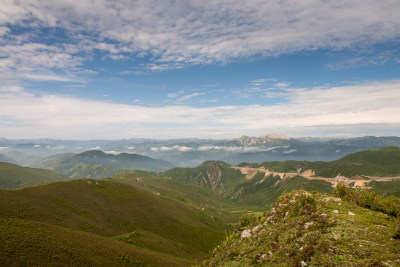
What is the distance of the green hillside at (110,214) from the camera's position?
7375 cm

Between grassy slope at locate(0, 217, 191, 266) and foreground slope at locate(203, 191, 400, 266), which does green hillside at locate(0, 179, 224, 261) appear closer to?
grassy slope at locate(0, 217, 191, 266)

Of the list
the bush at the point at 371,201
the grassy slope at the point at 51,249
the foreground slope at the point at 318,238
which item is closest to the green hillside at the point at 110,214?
the grassy slope at the point at 51,249

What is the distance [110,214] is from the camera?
10375 cm

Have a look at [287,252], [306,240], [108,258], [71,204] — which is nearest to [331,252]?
[306,240]

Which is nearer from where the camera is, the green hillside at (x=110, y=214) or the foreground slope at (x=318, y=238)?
the foreground slope at (x=318, y=238)

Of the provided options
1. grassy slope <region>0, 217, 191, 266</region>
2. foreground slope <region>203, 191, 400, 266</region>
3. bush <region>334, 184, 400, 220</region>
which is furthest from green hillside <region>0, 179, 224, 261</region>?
bush <region>334, 184, 400, 220</region>

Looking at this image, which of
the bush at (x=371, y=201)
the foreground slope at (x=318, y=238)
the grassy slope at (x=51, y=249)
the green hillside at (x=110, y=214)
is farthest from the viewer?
the green hillside at (x=110, y=214)

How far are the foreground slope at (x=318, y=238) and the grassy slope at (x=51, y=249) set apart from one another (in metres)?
34.9

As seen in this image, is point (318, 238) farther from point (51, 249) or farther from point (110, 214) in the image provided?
point (110, 214)

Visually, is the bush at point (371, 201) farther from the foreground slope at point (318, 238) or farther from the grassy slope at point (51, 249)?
the grassy slope at point (51, 249)

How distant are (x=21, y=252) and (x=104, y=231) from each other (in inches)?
2015

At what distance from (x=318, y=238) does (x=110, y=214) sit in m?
111

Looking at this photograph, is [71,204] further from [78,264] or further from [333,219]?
[333,219]

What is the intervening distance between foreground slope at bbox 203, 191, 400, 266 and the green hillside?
6621cm
